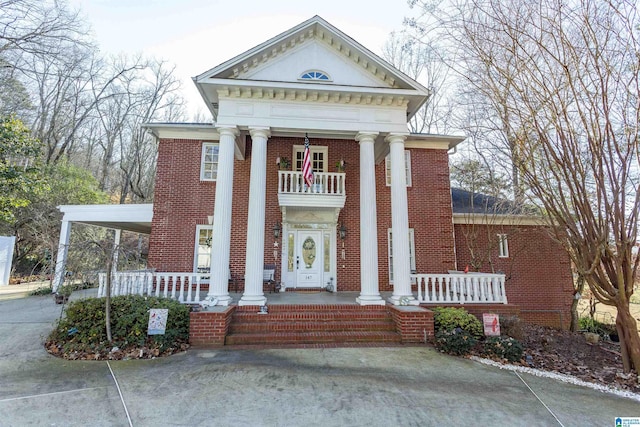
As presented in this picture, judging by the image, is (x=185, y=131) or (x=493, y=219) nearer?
(x=185, y=131)

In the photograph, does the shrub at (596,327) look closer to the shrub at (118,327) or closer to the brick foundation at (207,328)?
the brick foundation at (207,328)

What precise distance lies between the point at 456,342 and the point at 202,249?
816cm

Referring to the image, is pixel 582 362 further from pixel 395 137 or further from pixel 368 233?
pixel 395 137

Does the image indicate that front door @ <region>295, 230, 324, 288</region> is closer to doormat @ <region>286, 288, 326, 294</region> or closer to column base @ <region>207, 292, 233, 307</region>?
doormat @ <region>286, 288, 326, 294</region>

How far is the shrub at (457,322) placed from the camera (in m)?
6.48

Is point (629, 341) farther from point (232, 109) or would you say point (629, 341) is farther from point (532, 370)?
point (232, 109)

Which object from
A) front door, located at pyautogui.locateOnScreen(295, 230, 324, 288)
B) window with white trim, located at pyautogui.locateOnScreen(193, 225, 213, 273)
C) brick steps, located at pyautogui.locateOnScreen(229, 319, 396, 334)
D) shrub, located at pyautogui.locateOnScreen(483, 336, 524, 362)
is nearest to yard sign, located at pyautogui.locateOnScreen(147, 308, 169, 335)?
brick steps, located at pyautogui.locateOnScreen(229, 319, 396, 334)

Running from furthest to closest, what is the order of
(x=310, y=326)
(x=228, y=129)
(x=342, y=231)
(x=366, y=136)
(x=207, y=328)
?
(x=342, y=231) → (x=366, y=136) → (x=228, y=129) → (x=310, y=326) → (x=207, y=328)

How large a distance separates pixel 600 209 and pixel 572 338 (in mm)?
6558

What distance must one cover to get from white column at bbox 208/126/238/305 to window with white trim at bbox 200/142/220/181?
3.27m

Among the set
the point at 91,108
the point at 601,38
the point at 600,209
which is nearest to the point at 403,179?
the point at 600,209

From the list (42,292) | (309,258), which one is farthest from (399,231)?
(42,292)

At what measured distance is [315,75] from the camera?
27.1 ft

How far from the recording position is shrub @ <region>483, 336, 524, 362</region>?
231 inches
